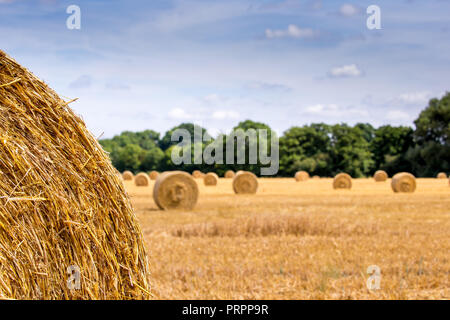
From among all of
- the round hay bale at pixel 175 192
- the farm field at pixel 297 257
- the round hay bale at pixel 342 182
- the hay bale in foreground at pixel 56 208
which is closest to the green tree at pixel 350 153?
the round hay bale at pixel 342 182

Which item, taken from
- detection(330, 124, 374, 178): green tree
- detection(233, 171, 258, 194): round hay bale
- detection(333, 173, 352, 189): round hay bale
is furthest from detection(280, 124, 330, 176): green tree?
detection(233, 171, 258, 194): round hay bale

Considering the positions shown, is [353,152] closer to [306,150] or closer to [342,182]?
[306,150]

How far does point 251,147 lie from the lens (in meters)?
72.1

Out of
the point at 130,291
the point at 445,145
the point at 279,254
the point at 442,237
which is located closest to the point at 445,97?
the point at 445,145

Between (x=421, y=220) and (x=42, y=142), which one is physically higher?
(x=42, y=142)

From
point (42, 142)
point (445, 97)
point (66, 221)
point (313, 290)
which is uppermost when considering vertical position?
point (445, 97)

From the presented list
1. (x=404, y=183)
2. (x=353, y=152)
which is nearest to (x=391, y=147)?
(x=353, y=152)

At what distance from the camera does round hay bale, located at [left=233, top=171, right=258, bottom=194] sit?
3175 cm

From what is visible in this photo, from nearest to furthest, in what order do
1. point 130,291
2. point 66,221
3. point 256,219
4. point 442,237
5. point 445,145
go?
point 66,221
point 130,291
point 442,237
point 256,219
point 445,145

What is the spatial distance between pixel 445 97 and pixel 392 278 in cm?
5375

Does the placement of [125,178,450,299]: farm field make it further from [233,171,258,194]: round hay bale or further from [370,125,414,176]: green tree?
[370,125,414,176]: green tree

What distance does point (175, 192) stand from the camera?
20.4m

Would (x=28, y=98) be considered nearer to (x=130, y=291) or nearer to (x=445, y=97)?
(x=130, y=291)

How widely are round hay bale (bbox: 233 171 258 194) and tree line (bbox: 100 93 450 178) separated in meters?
29.9
